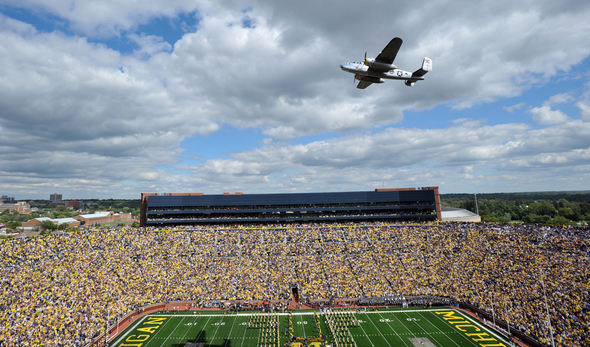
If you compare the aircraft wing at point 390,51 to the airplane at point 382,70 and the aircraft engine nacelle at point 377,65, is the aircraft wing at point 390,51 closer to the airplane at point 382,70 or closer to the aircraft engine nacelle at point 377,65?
the airplane at point 382,70

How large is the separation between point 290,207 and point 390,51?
42746 mm

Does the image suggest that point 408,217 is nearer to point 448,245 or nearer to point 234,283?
point 448,245

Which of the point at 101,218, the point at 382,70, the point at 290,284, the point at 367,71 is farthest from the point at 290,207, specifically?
the point at 101,218

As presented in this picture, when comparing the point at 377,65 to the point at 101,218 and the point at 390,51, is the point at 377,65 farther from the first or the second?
the point at 101,218

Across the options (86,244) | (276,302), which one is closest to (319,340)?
(276,302)

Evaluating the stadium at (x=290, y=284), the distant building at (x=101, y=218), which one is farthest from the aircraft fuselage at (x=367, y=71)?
the distant building at (x=101, y=218)

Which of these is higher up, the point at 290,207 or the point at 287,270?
the point at 290,207

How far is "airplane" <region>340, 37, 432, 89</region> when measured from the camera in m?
21.2

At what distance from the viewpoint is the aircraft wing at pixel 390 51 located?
2020cm

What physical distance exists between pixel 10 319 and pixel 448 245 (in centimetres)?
5451

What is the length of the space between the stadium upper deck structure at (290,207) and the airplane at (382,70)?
38016mm

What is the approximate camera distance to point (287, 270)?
4181 cm

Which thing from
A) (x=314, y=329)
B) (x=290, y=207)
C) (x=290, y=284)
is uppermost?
(x=290, y=207)

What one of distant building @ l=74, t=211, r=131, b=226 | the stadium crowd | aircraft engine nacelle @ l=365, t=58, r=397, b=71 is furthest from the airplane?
distant building @ l=74, t=211, r=131, b=226
